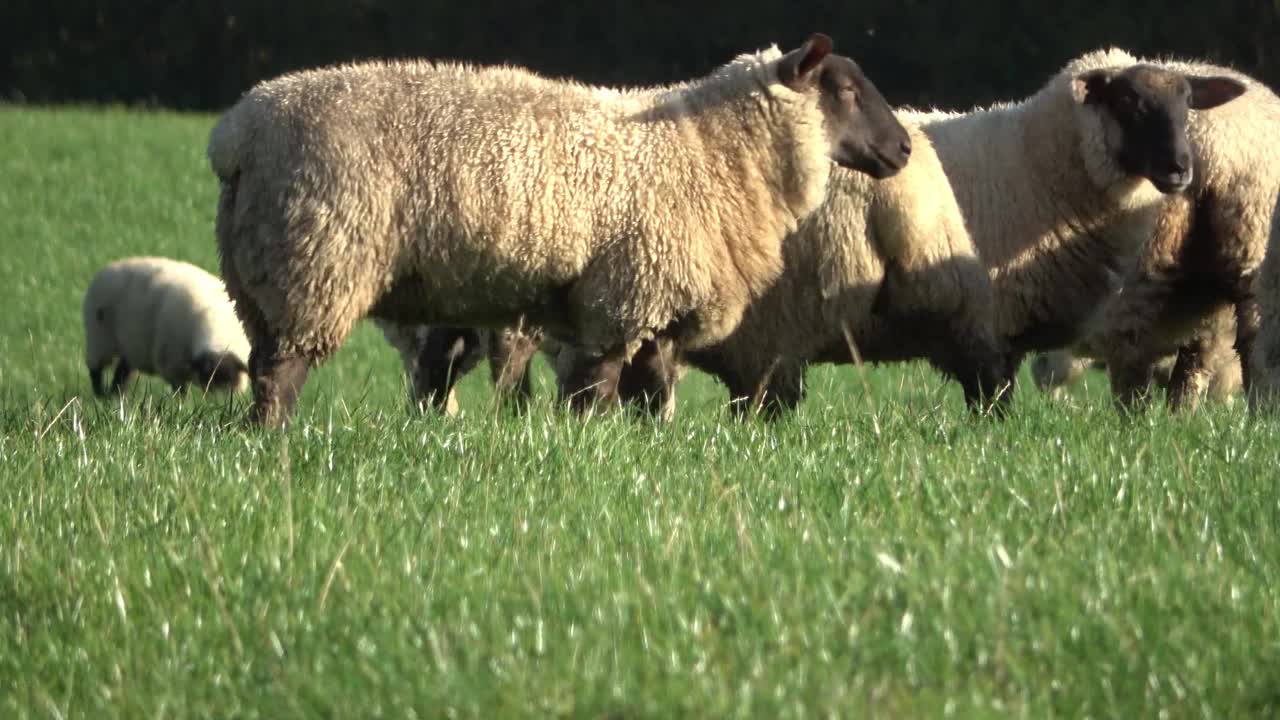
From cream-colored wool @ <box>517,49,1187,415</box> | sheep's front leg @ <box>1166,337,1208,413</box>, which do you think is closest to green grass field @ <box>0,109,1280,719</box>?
cream-colored wool @ <box>517,49,1187,415</box>

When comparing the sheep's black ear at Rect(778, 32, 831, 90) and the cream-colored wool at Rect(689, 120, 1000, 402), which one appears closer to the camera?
the sheep's black ear at Rect(778, 32, 831, 90)

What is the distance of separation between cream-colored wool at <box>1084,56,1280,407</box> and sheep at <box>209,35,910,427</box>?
2001 millimetres

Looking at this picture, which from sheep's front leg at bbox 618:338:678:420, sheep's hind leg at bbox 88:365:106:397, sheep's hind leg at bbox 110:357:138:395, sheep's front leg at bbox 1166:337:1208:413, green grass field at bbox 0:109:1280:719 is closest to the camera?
green grass field at bbox 0:109:1280:719

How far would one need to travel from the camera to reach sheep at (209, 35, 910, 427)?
5.97 metres

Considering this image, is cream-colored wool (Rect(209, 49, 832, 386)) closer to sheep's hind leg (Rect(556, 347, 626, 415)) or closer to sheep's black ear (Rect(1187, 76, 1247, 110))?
sheep's hind leg (Rect(556, 347, 626, 415))

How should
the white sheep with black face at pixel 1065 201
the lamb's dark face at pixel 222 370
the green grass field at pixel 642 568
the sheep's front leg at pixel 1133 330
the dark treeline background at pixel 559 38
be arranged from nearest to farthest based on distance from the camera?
the green grass field at pixel 642 568, the white sheep with black face at pixel 1065 201, the sheep's front leg at pixel 1133 330, the lamb's dark face at pixel 222 370, the dark treeline background at pixel 559 38

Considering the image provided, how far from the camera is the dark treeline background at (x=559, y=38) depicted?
33.8 m

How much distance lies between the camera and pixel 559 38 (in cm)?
4253

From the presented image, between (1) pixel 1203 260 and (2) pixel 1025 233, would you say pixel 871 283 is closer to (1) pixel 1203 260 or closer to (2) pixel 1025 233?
(2) pixel 1025 233

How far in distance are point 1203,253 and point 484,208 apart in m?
3.65

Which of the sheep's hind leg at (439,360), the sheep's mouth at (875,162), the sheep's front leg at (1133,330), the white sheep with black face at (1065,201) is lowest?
the sheep's hind leg at (439,360)

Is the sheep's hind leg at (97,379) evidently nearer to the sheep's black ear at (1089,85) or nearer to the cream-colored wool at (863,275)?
the cream-colored wool at (863,275)

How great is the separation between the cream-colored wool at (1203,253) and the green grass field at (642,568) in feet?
7.01

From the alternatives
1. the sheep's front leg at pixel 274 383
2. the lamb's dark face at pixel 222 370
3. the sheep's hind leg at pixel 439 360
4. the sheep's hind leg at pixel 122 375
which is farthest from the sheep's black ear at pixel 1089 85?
the sheep's hind leg at pixel 122 375
